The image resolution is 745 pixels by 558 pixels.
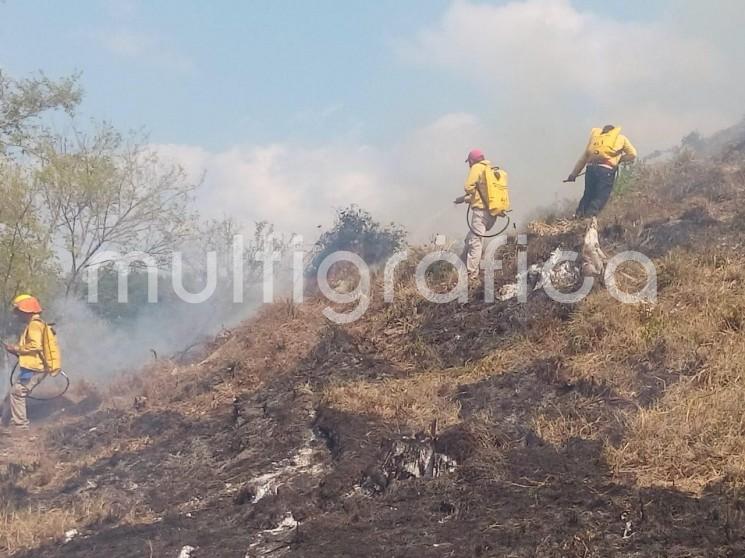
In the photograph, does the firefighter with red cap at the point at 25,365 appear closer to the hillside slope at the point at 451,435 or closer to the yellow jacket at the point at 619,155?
the hillside slope at the point at 451,435

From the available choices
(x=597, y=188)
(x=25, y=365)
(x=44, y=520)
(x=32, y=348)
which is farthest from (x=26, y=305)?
(x=597, y=188)

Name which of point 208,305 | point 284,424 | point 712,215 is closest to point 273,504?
point 284,424

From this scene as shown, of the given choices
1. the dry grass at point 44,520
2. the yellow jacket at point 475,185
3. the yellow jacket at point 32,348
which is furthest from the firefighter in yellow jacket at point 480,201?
the yellow jacket at point 32,348

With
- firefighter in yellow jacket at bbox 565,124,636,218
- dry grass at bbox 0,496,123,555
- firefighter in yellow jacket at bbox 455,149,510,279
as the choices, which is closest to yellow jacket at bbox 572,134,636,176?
firefighter in yellow jacket at bbox 565,124,636,218

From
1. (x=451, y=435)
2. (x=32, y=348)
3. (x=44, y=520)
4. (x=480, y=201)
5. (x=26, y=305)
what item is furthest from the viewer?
(x=26, y=305)

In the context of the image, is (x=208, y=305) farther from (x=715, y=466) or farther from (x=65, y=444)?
(x=715, y=466)

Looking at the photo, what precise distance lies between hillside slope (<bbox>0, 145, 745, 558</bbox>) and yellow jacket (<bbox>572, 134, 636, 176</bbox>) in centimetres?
63

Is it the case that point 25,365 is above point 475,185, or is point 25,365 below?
below

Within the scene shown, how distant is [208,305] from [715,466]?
11.5m

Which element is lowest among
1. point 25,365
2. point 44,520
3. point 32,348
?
point 44,520

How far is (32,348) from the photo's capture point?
9.42m

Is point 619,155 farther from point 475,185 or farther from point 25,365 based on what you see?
point 25,365

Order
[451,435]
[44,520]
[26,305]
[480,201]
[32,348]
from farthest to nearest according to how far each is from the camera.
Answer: [26,305] < [32,348] < [480,201] < [44,520] < [451,435]

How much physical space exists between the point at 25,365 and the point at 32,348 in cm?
23
